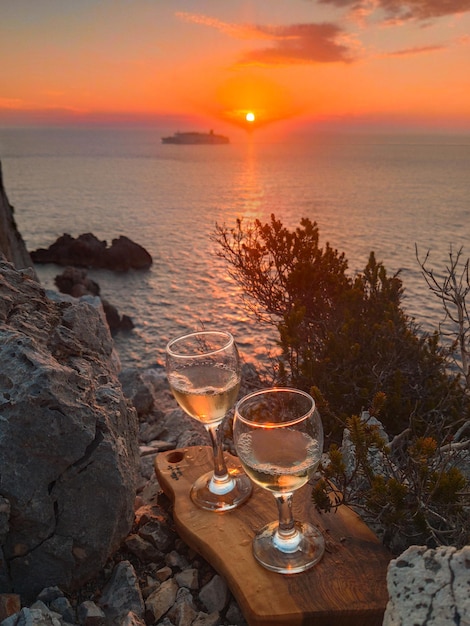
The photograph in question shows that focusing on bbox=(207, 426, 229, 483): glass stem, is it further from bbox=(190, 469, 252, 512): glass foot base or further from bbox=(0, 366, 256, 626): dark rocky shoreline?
bbox=(0, 366, 256, 626): dark rocky shoreline

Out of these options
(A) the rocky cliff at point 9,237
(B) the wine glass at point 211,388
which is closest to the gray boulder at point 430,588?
(B) the wine glass at point 211,388

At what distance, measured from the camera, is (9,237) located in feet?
30.6

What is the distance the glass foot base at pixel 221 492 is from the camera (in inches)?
116

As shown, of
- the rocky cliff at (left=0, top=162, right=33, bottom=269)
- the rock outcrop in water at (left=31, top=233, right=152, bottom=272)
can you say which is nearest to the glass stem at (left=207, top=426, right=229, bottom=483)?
the rocky cliff at (left=0, top=162, right=33, bottom=269)

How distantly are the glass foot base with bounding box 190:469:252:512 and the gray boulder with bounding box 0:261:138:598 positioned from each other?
0.42 m

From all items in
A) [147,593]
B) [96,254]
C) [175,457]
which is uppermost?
[175,457]

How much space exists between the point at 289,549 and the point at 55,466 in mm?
1137

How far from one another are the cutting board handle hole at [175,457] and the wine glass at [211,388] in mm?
359

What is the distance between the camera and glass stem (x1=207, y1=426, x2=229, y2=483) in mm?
3074

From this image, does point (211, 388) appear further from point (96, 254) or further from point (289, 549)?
point (96, 254)

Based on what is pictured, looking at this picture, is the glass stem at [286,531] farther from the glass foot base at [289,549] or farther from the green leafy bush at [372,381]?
the green leafy bush at [372,381]

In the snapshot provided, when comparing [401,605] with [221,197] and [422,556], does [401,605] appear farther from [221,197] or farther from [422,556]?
[221,197]

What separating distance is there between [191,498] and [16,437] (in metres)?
1.14

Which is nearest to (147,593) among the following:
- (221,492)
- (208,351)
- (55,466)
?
(221,492)
